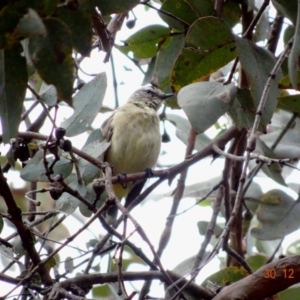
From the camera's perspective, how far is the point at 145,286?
2.90 metres

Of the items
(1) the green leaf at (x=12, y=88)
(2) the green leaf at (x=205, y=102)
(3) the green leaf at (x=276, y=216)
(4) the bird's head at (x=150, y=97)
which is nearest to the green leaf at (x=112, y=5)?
(1) the green leaf at (x=12, y=88)

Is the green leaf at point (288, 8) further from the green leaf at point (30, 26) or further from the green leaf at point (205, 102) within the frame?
the green leaf at point (30, 26)

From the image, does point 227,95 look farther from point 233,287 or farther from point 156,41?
point 156,41

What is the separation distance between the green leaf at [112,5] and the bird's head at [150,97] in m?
2.95

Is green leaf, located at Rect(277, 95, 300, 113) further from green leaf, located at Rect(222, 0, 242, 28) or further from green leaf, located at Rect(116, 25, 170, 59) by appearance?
green leaf, located at Rect(116, 25, 170, 59)

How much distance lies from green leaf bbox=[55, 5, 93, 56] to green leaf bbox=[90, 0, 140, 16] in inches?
8.0

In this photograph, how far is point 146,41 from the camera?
3436 mm

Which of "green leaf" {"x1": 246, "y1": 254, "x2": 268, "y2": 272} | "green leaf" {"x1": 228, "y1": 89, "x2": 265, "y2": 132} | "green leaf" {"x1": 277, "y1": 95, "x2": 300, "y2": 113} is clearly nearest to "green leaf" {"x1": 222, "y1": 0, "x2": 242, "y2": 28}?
"green leaf" {"x1": 277, "y1": 95, "x2": 300, "y2": 113}

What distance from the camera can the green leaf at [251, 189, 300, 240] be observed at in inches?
126

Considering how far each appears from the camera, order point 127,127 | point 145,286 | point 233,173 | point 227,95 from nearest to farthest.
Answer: point 227,95
point 145,286
point 233,173
point 127,127

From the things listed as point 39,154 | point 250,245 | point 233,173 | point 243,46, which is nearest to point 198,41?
point 243,46

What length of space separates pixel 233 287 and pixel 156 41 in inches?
66.4

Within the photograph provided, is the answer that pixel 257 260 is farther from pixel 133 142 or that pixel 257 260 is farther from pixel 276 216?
pixel 133 142

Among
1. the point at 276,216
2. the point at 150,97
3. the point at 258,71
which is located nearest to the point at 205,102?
the point at 258,71
